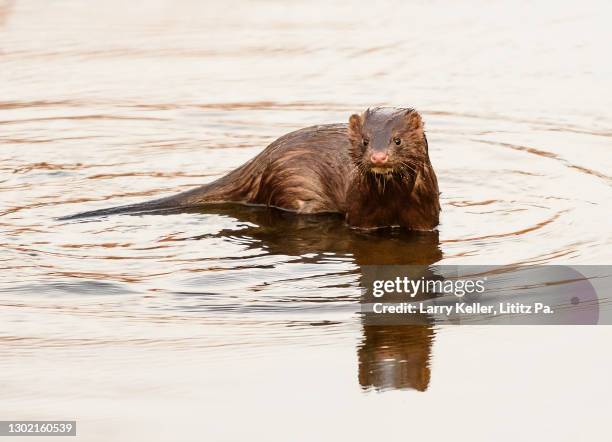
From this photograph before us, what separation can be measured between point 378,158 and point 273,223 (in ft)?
3.12

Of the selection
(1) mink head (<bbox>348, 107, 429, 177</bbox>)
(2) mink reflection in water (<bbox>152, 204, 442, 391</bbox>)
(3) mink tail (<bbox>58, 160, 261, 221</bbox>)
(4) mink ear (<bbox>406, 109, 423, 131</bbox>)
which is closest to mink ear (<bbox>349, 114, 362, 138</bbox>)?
(1) mink head (<bbox>348, 107, 429, 177</bbox>)

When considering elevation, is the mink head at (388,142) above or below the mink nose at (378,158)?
above

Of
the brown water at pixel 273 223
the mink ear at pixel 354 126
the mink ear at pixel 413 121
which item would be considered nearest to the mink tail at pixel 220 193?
the brown water at pixel 273 223

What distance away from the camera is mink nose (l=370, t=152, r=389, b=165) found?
7.22 m

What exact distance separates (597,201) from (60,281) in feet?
10.2

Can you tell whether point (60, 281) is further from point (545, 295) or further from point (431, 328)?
point (545, 295)

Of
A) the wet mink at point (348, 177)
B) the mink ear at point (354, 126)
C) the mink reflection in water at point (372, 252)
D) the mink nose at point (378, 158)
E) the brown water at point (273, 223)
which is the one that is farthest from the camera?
the mink ear at point (354, 126)

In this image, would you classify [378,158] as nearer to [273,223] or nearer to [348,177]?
[348,177]

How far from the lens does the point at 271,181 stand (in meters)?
8.19

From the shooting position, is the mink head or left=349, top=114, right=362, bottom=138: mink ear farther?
left=349, top=114, right=362, bottom=138: mink ear

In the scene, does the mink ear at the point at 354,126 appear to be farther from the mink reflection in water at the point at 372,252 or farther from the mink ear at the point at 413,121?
the mink reflection in water at the point at 372,252

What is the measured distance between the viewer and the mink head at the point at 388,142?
24.0ft

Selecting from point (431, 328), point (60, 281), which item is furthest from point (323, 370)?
point (60, 281)

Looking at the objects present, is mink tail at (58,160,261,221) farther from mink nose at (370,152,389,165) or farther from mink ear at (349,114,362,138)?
mink nose at (370,152,389,165)
